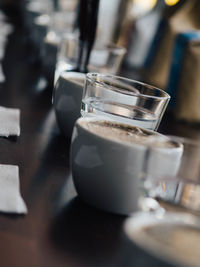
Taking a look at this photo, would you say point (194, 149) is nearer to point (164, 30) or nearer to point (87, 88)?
point (87, 88)

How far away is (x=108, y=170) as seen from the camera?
2.12 feet

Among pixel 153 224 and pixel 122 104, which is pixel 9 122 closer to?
pixel 122 104

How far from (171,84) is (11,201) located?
112 cm

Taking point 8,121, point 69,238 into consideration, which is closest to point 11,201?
point 69,238

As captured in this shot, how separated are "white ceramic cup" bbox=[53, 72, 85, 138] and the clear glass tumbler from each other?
13 cm

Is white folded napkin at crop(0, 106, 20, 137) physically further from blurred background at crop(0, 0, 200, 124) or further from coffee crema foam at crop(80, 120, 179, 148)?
blurred background at crop(0, 0, 200, 124)

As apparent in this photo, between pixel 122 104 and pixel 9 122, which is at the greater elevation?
pixel 122 104

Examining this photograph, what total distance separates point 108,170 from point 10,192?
0.41 ft

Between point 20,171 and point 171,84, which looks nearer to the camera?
point 20,171

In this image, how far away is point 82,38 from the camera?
1254mm

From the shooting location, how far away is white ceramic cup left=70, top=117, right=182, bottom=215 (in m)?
0.64

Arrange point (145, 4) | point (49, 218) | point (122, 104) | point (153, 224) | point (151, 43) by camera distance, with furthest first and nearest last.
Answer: point (145, 4) → point (151, 43) → point (122, 104) → point (49, 218) → point (153, 224)

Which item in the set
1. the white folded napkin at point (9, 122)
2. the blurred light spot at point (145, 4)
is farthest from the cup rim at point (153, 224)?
the blurred light spot at point (145, 4)

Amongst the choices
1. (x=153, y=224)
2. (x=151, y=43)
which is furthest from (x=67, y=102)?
(x=151, y=43)
